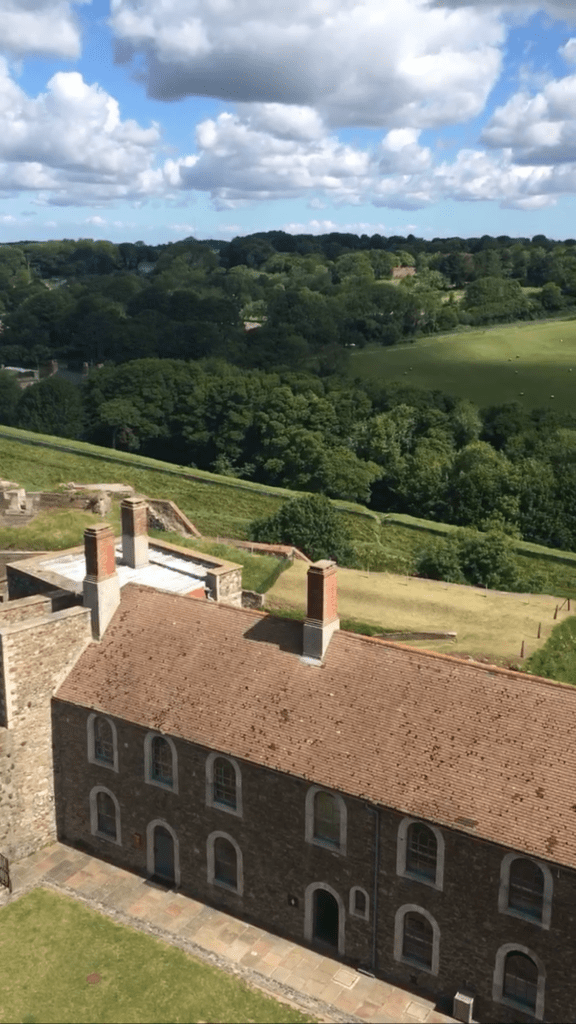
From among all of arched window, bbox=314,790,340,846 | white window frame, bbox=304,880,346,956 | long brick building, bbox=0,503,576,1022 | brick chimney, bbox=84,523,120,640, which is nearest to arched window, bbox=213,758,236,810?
long brick building, bbox=0,503,576,1022

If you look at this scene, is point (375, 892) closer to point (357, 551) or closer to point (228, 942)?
point (228, 942)

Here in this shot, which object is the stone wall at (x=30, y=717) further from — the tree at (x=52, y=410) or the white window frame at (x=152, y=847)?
the tree at (x=52, y=410)

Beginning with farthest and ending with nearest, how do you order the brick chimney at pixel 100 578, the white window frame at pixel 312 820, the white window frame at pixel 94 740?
the brick chimney at pixel 100 578 < the white window frame at pixel 94 740 < the white window frame at pixel 312 820

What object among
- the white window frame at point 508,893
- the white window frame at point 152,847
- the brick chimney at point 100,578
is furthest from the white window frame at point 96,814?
the white window frame at point 508,893

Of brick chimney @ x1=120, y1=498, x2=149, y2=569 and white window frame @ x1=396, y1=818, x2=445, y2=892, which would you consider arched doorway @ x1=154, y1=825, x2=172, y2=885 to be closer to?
white window frame @ x1=396, y1=818, x2=445, y2=892

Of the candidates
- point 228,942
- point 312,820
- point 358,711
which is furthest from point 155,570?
point 228,942

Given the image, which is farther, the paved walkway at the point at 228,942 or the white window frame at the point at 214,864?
the white window frame at the point at 214,864
